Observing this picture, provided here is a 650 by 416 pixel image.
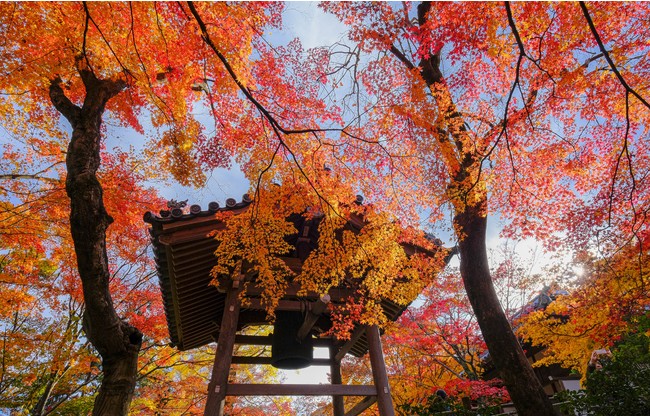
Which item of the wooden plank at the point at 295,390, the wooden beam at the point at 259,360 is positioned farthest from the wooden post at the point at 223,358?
the wooden beam at the point at 259,360

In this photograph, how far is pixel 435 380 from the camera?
1304cm

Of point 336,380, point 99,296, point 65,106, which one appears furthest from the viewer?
point 336,380

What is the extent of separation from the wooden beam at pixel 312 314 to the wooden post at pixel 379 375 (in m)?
1.02

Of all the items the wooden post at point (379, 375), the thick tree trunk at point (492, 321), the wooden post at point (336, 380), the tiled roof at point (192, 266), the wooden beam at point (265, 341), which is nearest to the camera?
the thick tree trunk at point (492, 321)

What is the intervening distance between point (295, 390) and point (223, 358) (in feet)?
4.06

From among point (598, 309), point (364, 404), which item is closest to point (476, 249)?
point (364, 404)

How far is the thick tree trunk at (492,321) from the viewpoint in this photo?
15.8 feet

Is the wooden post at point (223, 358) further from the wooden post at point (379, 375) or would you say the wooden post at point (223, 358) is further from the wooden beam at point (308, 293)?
the wooden post at point (379, 375)

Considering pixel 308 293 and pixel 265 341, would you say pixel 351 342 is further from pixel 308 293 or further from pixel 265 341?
pixel 265 341

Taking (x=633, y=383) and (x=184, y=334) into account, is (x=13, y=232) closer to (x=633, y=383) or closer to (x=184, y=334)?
(x=184, y=334)

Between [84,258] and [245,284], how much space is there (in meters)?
2.65

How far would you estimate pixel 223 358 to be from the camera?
5.44 metres

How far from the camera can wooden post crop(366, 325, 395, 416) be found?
231 inches

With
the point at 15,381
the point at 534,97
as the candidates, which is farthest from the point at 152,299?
the point at 534,97
